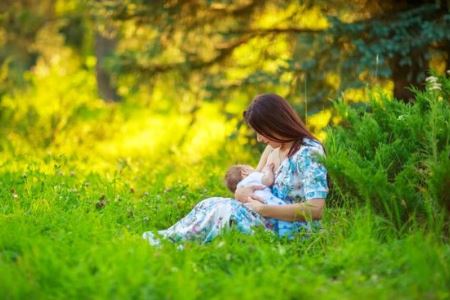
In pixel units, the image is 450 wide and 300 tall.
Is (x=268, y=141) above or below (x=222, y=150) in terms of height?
above

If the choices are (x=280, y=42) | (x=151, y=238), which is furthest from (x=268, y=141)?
(x=280, y=42)

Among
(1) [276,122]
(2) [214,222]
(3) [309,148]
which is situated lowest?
(2) [214,222]

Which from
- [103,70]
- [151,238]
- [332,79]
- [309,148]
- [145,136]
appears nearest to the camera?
[151,238]

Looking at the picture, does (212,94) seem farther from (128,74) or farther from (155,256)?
(155,256)

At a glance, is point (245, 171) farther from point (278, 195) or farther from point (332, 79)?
point (332, 79)

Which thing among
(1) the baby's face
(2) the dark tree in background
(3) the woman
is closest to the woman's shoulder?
(3) the woman

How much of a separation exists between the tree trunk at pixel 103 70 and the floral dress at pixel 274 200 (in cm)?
749

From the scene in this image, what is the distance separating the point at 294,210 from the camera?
437cm

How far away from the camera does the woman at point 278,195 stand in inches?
172

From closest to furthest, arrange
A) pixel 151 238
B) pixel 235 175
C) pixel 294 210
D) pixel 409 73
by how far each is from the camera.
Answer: pixel 151 238 → pixel 294 210 → pixel 235 175 → pixel 409 73

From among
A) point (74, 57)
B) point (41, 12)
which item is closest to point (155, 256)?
point (41, 12)

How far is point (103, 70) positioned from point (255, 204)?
7.74 meters

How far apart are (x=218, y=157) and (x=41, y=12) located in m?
5.87

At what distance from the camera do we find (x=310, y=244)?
4168mm
